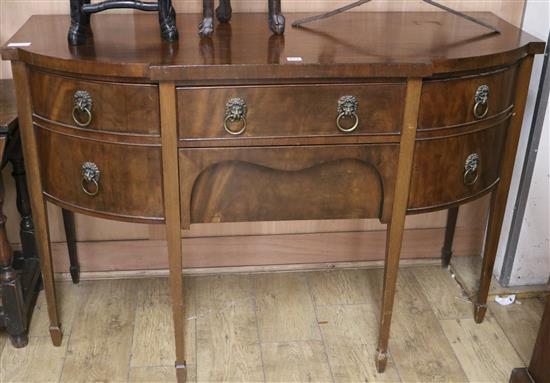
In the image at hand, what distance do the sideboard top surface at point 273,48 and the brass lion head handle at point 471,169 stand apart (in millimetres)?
241

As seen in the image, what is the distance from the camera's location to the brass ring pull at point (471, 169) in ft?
5.26

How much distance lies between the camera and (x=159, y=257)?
2189mm

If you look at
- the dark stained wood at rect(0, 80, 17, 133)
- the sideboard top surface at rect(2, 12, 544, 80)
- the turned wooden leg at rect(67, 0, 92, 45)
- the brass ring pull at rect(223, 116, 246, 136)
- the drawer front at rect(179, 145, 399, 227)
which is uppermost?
the turned wooden leg at rect(67, 0, 92, 45)

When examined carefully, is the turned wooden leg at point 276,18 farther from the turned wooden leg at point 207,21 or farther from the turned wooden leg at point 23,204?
the turned wooden leg at point 23,204

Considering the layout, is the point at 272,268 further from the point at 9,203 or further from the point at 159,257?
the point at 9,203

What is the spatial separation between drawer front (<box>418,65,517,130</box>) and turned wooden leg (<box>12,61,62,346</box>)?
901 mm

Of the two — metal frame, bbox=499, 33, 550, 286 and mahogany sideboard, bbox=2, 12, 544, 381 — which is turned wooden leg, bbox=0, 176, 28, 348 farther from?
metal frame, bbox=499, 33, 550, 286

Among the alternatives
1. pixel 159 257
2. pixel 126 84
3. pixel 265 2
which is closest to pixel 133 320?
pixel 159 257

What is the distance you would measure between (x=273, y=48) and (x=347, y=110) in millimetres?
226

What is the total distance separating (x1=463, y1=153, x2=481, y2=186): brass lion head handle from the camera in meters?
1.60

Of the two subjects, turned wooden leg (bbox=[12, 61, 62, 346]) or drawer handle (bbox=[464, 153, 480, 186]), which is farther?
drawer handle (bbox=[464, 153, 480, 186])

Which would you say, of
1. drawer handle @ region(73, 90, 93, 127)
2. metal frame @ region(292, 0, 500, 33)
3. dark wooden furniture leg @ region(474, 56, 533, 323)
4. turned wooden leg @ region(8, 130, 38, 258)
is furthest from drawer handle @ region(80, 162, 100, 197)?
dark wooden furniture leg @ region(474, 56, 533, 323)

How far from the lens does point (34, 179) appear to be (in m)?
1.59

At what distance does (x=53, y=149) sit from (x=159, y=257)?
0.74 m
